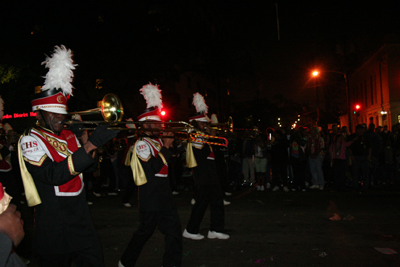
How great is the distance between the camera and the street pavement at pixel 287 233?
15.1 feet

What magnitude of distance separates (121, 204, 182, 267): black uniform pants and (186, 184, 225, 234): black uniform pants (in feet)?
4.44

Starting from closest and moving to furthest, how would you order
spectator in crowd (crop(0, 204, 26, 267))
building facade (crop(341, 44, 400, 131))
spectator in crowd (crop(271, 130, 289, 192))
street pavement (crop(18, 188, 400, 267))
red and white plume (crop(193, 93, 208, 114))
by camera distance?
spectator in crowd (crop(0, 204, 26, 267)) < street pavement (crop(18, 188, 400, 267)) < red and white plume (crop(193, 93, 208, 114)) < spectator in crowd (crop(271, 130, 289, 192)) < building facade (crop(341, 44, 400, 131))

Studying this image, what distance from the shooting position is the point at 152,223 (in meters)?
4.09

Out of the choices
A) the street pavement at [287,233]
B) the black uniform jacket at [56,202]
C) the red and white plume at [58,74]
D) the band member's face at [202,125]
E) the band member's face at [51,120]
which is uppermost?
the red and white plume at [58,74]

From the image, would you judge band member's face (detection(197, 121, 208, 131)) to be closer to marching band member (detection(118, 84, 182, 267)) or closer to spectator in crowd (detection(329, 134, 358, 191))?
marching band member (detection(118, 84, 182, 267))

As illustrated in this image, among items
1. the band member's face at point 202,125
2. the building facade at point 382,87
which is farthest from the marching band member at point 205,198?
the building facade at point 382,87

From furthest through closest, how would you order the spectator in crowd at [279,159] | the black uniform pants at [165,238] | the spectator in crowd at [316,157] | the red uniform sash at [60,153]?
the spectator in crowd at [279,159], the spectator in crowd at [316,157], the black uniform pants at [165,238], the red uniform sash at [60,153]

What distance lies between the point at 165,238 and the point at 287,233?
8.58 ft

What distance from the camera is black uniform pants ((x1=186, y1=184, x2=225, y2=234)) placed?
5.47 meters

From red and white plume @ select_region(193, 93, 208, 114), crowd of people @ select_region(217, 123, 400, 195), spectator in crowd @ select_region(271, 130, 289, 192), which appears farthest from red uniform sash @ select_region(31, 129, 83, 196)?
spectator in crowd @ select_region(271, 130, 289, 192)

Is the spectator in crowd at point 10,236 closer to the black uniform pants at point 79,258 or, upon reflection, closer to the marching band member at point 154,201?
the black uniform pants at point 79,258

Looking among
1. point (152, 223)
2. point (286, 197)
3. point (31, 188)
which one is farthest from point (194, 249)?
point (286, 197)

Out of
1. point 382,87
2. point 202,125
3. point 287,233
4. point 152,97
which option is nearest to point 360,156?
point 287,233

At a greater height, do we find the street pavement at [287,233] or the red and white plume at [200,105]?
the red and white plume at [200,105]
